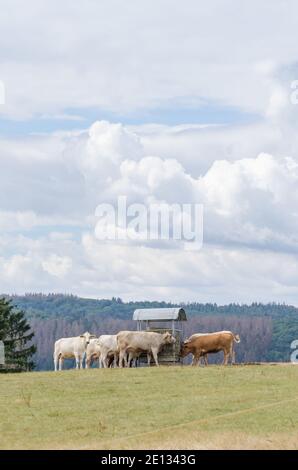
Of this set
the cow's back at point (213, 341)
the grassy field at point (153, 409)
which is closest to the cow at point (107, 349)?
the cow's back at point (213, 341)

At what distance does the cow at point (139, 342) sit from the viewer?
44469 millimetres

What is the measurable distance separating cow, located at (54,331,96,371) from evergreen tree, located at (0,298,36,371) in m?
28.8

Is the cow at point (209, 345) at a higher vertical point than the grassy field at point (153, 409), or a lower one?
higher

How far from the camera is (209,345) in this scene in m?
44.8

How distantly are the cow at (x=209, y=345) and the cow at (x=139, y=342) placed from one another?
1.10 m

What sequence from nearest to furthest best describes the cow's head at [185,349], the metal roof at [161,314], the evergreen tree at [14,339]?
the cow's head at [185,349], the metal roof at [161,314], the evergreen tree at [14,339]

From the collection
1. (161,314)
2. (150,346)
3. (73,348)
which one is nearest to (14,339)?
(73,348)

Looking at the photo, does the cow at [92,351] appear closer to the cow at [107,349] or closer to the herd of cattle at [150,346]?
the herd of cattle at [150,346]

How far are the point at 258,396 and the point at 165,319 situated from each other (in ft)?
63.1

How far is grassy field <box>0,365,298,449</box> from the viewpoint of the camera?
69.4 ft
